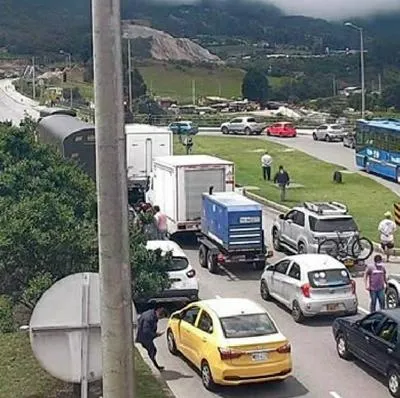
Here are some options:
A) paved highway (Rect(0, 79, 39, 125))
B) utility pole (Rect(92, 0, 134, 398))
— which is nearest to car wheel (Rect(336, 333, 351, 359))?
utility pole (Rect(92, 0, 134, 398))

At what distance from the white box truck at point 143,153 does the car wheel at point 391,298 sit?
16.2 m

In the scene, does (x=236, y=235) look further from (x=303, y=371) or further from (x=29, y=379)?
(x=29, y=379)

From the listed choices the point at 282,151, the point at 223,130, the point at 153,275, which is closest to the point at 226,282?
the point at 153,275

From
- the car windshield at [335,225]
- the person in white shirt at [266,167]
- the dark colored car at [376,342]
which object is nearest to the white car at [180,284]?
the dark colored car at [376,342]

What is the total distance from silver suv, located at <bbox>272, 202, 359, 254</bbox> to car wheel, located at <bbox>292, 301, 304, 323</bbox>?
5.04 metres

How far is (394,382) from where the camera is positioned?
1389 centimetres

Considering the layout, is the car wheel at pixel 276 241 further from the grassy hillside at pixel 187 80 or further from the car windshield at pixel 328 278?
the grassy hillside at pixel 187 80

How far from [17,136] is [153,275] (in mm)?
13465

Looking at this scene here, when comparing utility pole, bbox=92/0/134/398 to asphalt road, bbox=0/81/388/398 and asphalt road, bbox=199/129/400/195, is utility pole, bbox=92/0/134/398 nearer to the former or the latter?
asphalt road, bbox=0/81/388/398

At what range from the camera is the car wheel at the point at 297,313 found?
18.6 metres

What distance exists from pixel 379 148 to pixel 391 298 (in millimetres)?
25755

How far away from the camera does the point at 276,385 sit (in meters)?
14.7

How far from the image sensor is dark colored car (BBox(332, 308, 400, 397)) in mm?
13969

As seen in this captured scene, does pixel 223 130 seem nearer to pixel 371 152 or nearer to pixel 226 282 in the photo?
pixel 371 152
